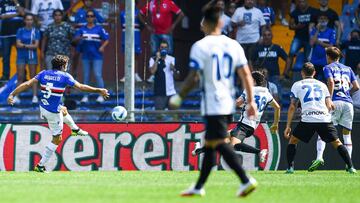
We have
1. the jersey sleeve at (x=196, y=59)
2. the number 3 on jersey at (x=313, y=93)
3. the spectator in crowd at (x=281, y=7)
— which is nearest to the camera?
the jersey sleeve at (x=196, y=59)

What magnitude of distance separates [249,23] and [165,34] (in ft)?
7.22

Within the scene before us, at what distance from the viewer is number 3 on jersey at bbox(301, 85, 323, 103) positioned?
17938 mm

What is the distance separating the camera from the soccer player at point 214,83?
38.2ft

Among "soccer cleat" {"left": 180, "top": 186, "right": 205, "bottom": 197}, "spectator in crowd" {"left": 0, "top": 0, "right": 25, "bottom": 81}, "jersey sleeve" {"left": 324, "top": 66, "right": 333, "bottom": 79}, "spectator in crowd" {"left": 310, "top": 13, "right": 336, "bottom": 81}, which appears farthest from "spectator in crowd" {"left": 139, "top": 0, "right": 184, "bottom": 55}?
"soccer cleat" {"left": 180, "top": 186, "right": 205, "bottom": 197}

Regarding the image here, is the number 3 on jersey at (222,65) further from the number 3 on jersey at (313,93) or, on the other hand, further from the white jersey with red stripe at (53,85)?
the white jersey with red stripe at (53,85)

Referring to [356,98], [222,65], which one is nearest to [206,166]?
[222,65]

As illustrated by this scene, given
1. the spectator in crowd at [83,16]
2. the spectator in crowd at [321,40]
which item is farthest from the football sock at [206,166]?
the spectator in crowd at [83,16]

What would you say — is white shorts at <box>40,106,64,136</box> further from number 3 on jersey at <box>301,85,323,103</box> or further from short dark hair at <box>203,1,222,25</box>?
short dark hair at <box>203,1,222,25</box>

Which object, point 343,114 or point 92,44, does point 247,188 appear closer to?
point 343,114

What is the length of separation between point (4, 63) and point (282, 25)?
24.3ft

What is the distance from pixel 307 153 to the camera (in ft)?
70.9

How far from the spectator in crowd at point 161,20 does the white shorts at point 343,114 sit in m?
6.54

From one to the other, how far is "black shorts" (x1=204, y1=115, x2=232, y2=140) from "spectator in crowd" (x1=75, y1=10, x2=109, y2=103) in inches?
537

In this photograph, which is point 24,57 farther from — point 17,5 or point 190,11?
point 190,11
